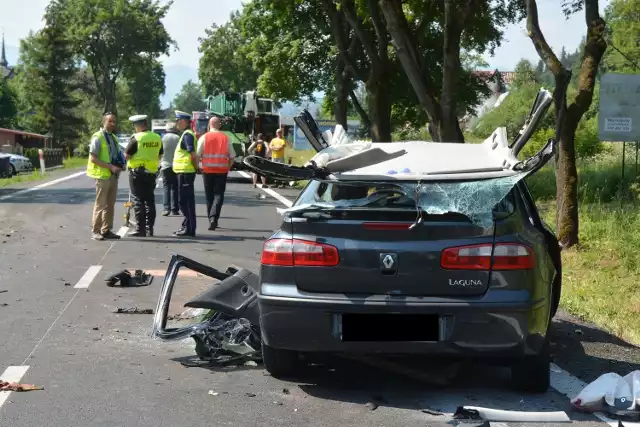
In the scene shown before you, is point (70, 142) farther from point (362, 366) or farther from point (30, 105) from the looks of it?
point (362, 366)

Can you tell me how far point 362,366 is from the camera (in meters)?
6.80

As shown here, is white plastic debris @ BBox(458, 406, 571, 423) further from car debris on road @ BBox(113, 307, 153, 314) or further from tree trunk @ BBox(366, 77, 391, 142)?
tree trunk @ BBox(366, 77, 391, 142)

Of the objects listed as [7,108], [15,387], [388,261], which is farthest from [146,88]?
[388,261]

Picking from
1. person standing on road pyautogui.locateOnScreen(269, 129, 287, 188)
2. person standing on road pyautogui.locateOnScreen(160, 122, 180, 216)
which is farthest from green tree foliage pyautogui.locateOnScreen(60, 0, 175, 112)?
person standing on road pyautogui.locateOnScreen(160, 122, 180, 216)

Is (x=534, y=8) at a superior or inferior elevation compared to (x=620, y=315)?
superior

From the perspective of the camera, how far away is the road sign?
1593cm

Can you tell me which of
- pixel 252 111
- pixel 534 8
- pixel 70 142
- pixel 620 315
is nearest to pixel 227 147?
pixel 534 8

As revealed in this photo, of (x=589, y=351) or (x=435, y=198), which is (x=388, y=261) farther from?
(x=589, y=351)

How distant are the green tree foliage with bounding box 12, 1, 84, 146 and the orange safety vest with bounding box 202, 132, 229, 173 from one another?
66075 mm

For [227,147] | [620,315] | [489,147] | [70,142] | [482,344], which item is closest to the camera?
[482,344]

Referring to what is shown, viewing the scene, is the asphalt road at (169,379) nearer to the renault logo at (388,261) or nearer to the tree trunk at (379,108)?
the renault logo at (388,261)

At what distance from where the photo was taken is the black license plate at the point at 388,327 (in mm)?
5664

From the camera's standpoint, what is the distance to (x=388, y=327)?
18.8 feet

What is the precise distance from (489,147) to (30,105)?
8727cm
